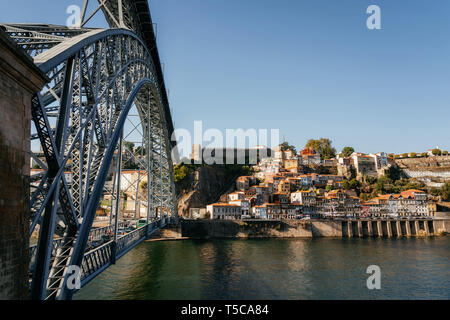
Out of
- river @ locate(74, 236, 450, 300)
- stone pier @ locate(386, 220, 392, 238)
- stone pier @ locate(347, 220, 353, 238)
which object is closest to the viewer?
river @ locate(74, 236, 450, 300)

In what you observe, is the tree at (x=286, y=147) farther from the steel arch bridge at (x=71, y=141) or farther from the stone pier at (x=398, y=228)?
the steel arch bridge at (x=71, y=141)

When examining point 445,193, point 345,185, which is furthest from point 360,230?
point 445,193

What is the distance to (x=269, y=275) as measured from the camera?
29172 millimetres

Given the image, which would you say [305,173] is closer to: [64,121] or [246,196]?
[246,196]

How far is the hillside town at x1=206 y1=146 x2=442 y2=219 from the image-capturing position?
Answer: 2982 inches

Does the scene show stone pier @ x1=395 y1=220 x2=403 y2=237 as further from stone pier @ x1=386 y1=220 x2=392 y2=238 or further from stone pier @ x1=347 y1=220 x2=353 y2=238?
stone pier @ x1=347 y1=220 x2=353 y2=238

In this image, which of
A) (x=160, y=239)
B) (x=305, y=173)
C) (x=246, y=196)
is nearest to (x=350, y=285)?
(x=160, y=239)

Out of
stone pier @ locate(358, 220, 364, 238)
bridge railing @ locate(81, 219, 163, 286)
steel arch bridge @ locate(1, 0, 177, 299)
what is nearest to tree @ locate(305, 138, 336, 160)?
stone pier @ locate(358, 220, 364, 238)

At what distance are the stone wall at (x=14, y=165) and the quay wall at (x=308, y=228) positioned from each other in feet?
177

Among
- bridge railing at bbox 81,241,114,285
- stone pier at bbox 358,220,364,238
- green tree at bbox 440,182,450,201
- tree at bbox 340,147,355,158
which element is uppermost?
tree at bbox 340,147,355,158

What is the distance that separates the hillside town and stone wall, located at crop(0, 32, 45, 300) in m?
64.3

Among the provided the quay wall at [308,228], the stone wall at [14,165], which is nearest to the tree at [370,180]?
the quay wall at [308,228]
